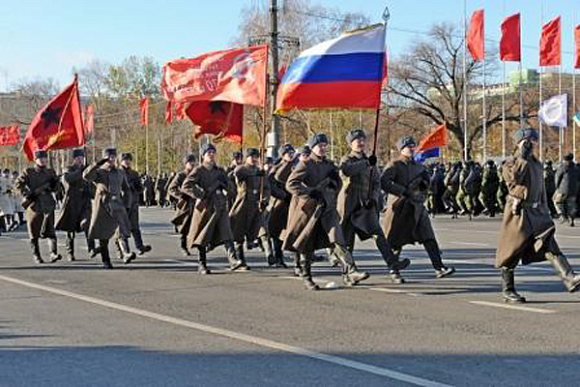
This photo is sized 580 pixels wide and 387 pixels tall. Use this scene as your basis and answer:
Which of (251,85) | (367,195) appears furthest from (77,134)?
(367,195)

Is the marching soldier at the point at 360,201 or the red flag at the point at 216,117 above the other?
the red flag at the point at 216,117

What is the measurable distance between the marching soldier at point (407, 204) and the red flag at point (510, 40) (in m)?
29.8

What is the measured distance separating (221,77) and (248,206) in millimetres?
2609

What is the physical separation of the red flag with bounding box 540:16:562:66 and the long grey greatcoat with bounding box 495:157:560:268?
3091 centimetres

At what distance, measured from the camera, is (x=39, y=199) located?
14844mm

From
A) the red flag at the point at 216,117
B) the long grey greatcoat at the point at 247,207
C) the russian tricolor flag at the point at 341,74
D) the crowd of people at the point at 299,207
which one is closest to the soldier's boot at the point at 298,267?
the crowd of people at the point at 299,207

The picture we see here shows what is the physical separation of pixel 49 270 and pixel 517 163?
24.2ft

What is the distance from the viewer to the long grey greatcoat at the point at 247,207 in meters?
14.1

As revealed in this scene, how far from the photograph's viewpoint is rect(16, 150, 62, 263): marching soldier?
1480 cm

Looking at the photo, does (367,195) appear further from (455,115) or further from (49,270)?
(455,115)

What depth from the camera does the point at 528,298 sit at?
397 inches

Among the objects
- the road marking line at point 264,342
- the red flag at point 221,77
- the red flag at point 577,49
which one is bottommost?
the road marking line at point 264,342

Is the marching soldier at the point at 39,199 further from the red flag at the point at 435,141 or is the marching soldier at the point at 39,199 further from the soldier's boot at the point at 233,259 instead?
the red flag at the point at 435,141

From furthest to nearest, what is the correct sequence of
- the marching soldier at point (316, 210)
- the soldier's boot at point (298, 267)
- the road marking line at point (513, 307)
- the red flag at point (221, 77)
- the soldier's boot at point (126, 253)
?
the red flag at point (221, 77)
the soldier's boot at point (126, 253)
the soldier's boot at point (298, 267)
the marching soldier at point (316, 210)
the road marking line at point (513, 307)
